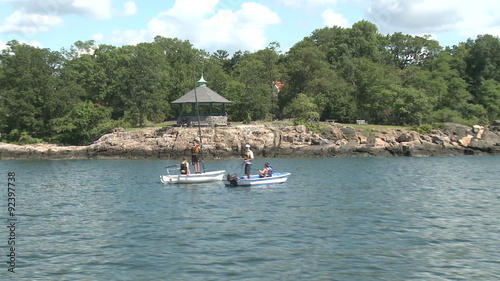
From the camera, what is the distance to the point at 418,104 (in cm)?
6569

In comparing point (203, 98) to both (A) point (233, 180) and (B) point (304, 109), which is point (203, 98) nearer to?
(B) point (304, 109)

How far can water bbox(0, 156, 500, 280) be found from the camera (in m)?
14.1

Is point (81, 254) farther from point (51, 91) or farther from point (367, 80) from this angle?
point (367, 80)

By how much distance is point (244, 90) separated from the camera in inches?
2756

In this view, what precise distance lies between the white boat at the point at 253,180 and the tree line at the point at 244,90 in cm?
3182

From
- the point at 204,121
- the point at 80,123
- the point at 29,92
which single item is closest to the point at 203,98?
the point at 204,121

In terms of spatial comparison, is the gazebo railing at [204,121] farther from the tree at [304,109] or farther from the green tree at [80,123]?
the tree at [304,109]

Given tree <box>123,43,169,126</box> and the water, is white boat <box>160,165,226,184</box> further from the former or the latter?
tree <box>123,43,169,126</box>

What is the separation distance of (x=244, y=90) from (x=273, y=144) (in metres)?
15.4

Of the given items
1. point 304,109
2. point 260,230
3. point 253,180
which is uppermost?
point 304,109

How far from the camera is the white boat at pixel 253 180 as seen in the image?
100ft

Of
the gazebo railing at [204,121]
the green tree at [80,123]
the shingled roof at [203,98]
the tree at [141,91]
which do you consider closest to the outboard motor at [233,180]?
the gazebo railing at [204,121]

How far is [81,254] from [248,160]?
16573 mm

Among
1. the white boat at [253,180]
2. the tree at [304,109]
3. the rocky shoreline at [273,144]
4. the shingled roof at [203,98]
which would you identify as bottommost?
the white boat at [253,180]
